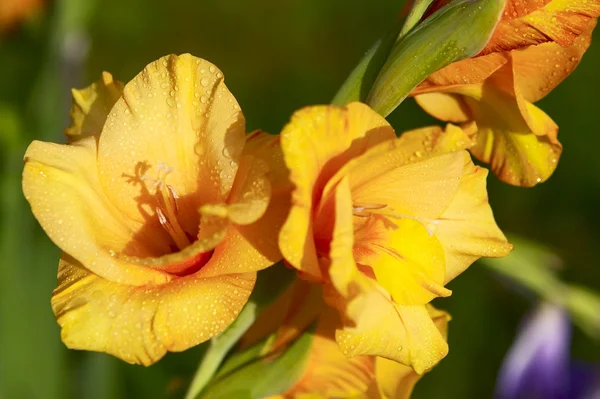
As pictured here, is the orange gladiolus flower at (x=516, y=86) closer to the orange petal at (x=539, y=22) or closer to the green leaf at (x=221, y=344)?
the orange petal at (x=539, y=22)

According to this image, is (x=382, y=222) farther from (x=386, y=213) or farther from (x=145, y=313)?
(x=145, y=313)

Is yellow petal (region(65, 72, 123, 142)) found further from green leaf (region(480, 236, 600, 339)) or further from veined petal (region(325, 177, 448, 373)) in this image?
green leaf (region(480, 236, 600, 339))

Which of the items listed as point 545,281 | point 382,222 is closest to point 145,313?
point 382,222

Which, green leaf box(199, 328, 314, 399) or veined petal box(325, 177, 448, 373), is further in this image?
green leaf box(199, 328, 314, 399)

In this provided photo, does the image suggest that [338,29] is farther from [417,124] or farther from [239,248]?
[239,248]

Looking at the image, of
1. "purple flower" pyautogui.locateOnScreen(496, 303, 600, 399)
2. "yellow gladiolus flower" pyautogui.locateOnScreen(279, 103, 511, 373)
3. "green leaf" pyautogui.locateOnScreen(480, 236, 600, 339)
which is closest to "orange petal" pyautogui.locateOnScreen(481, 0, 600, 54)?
"yellow gladiolus flower" pyautogui.locateOnScreen(279, 103, 511, 373)

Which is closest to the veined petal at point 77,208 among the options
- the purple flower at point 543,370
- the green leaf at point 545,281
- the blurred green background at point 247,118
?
the blurred green background at point 247,118

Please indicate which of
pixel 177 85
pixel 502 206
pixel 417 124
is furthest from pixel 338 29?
pixel 177 85
